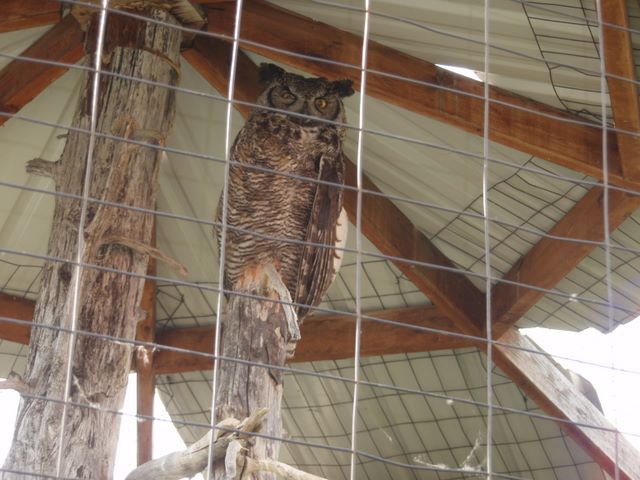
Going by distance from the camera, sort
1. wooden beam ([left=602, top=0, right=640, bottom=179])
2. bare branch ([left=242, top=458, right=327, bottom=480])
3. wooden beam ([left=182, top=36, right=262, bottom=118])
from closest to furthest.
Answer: bare branch ([left=242, top=458, right=327, bottom=480]), wooden beam ([left=602, top=0, right=640, bottom=179]), wooden beam ([left=182, top=36, right=262, bottom=118])

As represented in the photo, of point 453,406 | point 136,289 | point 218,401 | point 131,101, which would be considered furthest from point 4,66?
point 453,406

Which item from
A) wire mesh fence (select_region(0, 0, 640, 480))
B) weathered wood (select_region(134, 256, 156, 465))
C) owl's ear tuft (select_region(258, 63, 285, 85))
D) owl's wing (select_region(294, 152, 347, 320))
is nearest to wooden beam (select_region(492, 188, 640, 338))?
wire mesh fence (select_region(0, 0, 640, 480))

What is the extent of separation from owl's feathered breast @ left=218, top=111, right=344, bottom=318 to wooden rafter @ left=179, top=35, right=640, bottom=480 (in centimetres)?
25

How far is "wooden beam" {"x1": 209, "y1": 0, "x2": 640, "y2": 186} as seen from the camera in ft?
11.0

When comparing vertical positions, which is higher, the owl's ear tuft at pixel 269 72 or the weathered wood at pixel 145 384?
the owl's ear tuft at pixel 269 72

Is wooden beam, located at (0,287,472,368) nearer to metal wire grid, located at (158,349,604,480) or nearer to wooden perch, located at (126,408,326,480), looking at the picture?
metal wire grid, located at (158,349,604,480)

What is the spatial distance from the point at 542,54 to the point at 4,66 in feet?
5.91

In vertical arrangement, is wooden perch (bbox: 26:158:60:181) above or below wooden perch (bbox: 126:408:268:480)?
above

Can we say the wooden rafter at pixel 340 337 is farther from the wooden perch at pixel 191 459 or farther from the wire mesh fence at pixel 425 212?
the wooden perch at pixel 191 459

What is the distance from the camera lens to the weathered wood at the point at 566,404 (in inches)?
156

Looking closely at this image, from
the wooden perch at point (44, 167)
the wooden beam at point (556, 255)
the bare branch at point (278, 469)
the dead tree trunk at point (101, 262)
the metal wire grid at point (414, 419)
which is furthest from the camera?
the metal wire grid at point (414, 419)

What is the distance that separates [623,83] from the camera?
307 centimetres

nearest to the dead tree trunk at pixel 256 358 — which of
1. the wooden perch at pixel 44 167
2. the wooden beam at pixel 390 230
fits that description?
the wooden beam at pixel 390 230

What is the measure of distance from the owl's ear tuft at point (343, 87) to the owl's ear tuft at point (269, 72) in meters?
0.18
